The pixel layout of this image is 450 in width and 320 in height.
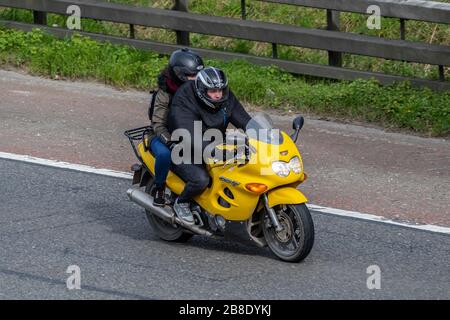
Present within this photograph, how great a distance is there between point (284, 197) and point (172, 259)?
102cm

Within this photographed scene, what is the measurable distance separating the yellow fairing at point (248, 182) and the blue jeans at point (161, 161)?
31 centimetres

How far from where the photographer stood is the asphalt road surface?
27.7 ft

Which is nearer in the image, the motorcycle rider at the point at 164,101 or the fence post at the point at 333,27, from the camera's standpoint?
the motorcycle rider at the point at 164,101

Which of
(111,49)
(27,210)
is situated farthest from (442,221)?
(111,49)

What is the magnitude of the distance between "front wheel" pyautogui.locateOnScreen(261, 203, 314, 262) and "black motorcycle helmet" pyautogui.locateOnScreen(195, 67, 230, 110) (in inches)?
36.3

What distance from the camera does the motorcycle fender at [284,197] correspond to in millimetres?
8781

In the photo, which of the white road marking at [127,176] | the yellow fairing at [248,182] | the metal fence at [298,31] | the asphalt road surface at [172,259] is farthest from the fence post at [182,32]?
the yellow fairing at [248,182]

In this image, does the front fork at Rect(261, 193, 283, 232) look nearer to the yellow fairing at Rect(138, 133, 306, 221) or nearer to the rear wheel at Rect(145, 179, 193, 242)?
the yellow fairing at Rect(138, 133, 306, 221)

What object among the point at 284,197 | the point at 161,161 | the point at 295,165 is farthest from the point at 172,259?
the point at 295,165

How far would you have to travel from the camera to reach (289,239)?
29.4 feet

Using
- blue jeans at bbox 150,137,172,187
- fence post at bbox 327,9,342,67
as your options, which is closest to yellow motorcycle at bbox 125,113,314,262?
blue jeans at bbox 150,137,172,187

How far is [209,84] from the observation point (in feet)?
30.2

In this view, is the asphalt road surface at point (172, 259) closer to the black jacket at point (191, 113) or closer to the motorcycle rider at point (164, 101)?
the motorcycle rider at point (164, 101)

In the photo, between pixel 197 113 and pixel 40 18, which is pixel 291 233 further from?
pixel 40 18
